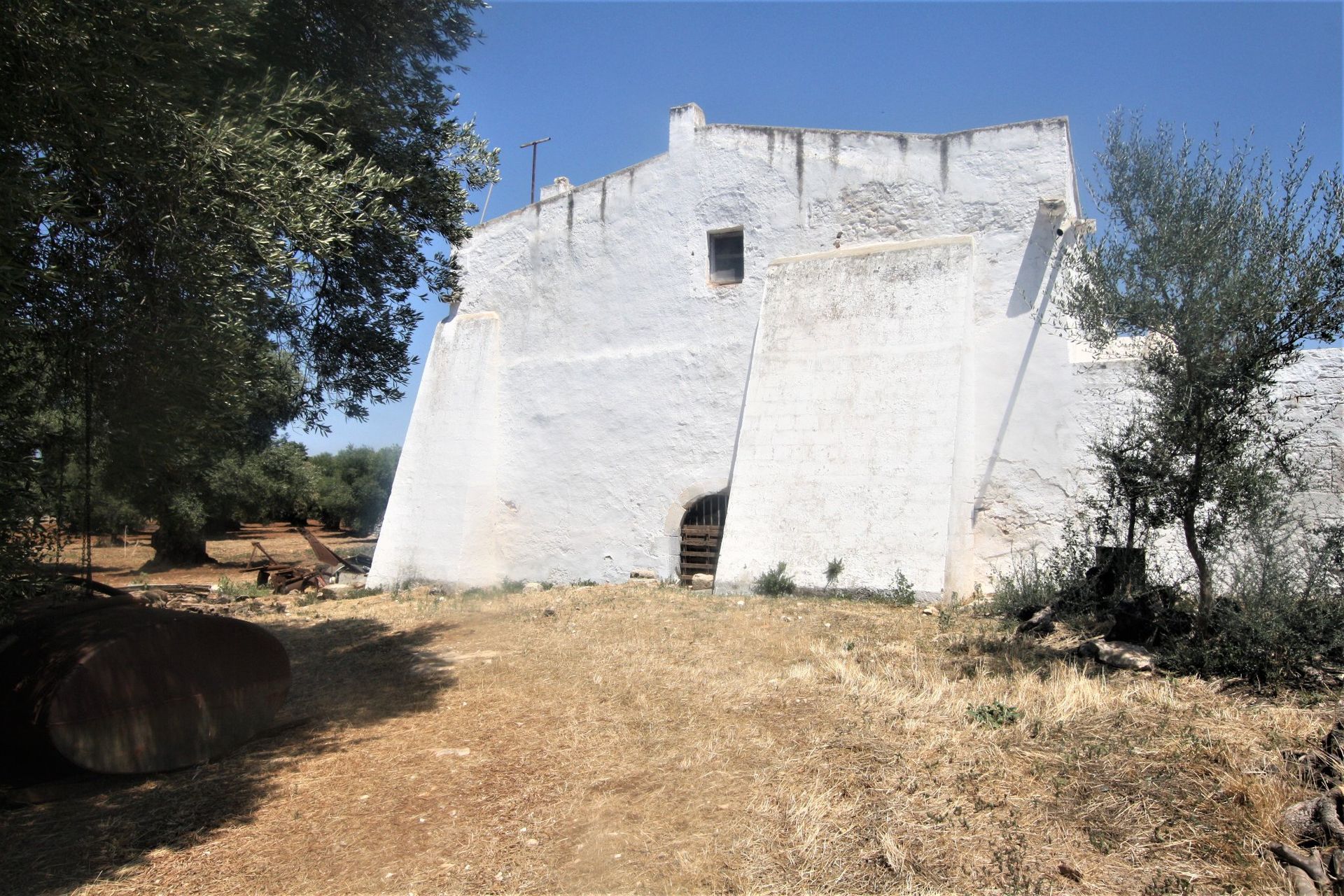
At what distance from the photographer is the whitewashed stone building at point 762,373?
9570mm

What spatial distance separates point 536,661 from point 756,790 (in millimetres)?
3387

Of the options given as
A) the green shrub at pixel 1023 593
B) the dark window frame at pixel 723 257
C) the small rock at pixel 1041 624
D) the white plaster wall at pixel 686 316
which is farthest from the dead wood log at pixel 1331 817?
the dark window frame at pixel 723 257

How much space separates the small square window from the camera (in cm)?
1187

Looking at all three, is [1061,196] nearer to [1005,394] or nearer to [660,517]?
[1005,394]

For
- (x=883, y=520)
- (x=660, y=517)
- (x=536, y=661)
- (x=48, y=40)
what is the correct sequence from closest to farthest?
1. (x=48, y=40)
2. (x=536, y=661)
3. (x=883, y=520)
4. (x=660, y=517)

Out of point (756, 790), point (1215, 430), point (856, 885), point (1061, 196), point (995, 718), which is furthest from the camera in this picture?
point (1061, 196)

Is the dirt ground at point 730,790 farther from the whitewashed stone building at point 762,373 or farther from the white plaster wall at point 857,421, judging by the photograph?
the whitewashed stone building at point 762,373

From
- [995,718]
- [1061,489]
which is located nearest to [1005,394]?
[1061,489]

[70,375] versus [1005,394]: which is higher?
[1005,394]

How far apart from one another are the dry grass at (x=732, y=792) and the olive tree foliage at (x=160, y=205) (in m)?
1.71

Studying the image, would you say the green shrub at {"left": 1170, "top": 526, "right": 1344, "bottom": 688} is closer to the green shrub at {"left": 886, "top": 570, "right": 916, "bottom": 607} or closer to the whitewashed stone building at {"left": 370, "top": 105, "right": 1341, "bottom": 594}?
the green shrub at {"left": 886, "top": 570, "right": 916, "bottom": 607}

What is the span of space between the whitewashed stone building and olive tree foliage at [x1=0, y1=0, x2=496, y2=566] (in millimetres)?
5531

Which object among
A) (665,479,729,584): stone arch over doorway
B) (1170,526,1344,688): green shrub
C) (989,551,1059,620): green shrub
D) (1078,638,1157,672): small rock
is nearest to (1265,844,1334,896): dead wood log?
(1170,526,1344,688): green shrub

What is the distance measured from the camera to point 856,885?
324 centimetres
